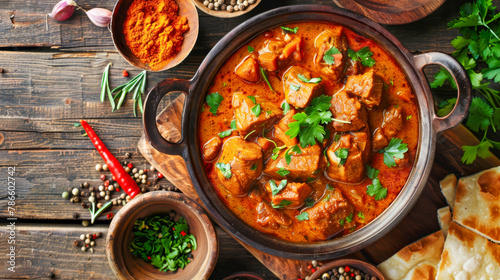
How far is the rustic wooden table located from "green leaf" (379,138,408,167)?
158 cm

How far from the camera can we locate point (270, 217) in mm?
3158

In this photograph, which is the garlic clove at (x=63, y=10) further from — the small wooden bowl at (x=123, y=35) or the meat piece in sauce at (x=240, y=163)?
the meat piece in sauce at (x=240, y=163)

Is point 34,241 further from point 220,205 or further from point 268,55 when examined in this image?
point 268,55

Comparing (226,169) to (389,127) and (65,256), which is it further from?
(65,256)

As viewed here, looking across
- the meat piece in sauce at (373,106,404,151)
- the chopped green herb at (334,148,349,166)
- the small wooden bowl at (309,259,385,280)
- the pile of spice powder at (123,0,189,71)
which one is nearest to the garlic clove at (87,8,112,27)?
the pile of spice powder at (123,0,189,71)

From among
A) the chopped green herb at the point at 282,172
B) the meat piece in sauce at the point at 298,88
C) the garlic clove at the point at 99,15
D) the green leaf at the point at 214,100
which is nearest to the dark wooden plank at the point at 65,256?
the chopped green herb at the point at 282,172

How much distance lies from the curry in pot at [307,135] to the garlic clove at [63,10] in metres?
1.70

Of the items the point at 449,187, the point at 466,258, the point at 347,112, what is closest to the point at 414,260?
the point at 466,258

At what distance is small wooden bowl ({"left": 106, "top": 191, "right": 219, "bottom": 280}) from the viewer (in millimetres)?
3234

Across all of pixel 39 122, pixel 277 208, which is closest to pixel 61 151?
pixel 39 122

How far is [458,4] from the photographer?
3572 mm

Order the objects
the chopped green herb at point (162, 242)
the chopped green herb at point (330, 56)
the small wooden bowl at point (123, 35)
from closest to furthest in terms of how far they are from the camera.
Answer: the chopped green herb at point (330, 56), the small wooden bowl at point (123, 35), the chopped green herb at point (162, 242)

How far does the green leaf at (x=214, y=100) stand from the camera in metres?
3.13

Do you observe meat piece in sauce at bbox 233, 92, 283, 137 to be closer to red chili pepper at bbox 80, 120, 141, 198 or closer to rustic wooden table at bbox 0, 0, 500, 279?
rustic wooden table at bbox 0, 0, 500, 279
